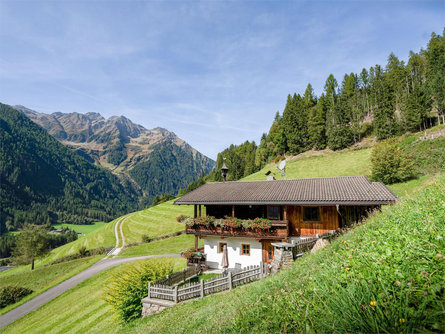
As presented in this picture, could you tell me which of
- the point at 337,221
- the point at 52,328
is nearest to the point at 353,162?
the point at 337,221

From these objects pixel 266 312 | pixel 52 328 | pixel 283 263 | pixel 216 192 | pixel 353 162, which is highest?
pixel 353 162

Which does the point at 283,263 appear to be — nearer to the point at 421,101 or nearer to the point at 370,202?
the point at 370,202

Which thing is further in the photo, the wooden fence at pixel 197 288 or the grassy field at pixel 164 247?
the grassy field at pixel 164 247

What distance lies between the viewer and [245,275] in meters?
13.7

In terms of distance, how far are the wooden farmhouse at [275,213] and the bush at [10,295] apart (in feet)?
78.9

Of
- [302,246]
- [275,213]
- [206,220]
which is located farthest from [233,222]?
[302,246]

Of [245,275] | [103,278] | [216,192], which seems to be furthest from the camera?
[103,278]

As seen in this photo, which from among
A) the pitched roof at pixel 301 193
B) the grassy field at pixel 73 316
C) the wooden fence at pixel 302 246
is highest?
the pitched roof at pixel 301 193

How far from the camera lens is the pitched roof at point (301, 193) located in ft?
52.5

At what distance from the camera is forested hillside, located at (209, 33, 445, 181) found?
50.8 m

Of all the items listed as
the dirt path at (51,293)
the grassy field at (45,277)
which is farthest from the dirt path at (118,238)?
the dirt path at (51,293)

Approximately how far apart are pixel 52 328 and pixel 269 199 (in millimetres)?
20368

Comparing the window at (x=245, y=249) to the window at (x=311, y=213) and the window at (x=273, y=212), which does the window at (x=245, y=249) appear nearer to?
the window at (x=273, y=212)

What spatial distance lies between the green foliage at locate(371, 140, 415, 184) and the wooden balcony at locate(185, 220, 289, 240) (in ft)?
83.7
